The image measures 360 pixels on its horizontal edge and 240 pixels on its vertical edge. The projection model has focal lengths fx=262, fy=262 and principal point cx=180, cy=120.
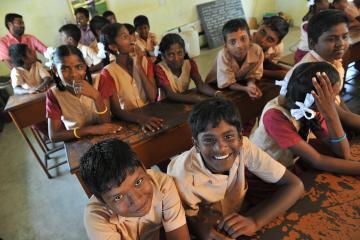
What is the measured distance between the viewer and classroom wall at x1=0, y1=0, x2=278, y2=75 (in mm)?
4266

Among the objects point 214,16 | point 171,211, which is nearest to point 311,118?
point 171,211

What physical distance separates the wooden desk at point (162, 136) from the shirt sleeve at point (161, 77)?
235 mm

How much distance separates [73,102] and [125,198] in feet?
3.21

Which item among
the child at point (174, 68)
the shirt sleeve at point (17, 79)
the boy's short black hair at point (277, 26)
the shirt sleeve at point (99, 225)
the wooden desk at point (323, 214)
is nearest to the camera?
the wooden desk at point (323, 214)

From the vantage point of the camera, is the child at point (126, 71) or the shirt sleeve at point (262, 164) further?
the child at point (126, 71)

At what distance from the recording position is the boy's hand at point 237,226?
82 centimetres

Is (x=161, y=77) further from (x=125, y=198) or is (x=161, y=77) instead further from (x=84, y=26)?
(x=84, y=26)

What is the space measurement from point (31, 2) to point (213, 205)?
4.67 meters

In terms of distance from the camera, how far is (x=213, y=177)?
39.4 inches

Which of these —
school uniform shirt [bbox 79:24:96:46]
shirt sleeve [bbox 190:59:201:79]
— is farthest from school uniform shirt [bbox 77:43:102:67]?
shirt sleeve [bbox 190:59:201:79]

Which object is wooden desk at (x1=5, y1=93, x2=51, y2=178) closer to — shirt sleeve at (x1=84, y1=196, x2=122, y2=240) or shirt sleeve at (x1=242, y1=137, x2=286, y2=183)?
shirt sleeve at (x1=84, y1=196, x2=122, y2=240)

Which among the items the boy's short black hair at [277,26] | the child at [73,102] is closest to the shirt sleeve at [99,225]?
the child at [73,102]

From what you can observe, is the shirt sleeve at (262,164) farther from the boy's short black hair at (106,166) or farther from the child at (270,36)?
the child at (270,36)

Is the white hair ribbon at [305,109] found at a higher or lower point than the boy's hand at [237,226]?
higher
